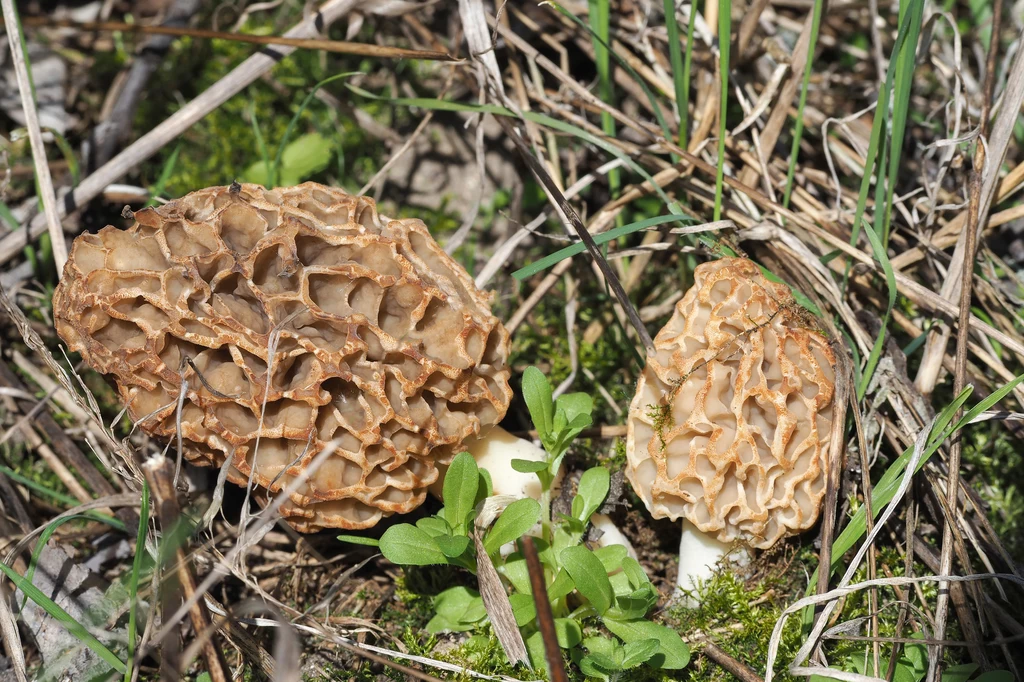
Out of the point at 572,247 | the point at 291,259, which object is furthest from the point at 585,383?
the point at 291,259

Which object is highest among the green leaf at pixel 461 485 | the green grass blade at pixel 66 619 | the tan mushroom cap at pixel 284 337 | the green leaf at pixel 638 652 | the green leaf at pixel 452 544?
the tan mushroom cap at pixel 284 337

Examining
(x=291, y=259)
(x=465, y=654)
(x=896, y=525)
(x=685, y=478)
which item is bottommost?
(x=465, y=654)

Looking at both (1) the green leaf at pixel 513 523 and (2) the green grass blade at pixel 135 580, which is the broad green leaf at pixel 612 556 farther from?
(2) the green grass blade at pixel 135 580

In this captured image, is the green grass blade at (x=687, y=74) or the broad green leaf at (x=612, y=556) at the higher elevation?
the green grass blade at (x=687, y=74)

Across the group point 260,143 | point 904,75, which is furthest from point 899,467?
point 260,143

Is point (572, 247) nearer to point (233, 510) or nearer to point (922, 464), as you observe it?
point (922, 464)

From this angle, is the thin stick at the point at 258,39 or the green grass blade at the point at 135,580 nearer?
the green grass blade at the point at 135,580

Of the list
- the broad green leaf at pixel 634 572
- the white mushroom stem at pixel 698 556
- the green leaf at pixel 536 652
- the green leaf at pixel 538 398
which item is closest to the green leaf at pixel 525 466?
the green leaf at pixel 538 398

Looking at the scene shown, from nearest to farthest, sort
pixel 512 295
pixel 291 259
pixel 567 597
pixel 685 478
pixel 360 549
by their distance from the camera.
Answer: pixel 291 259 < pixel 685 478 < pixel 567 597 < pixel 360 549 < pixel 512 295
